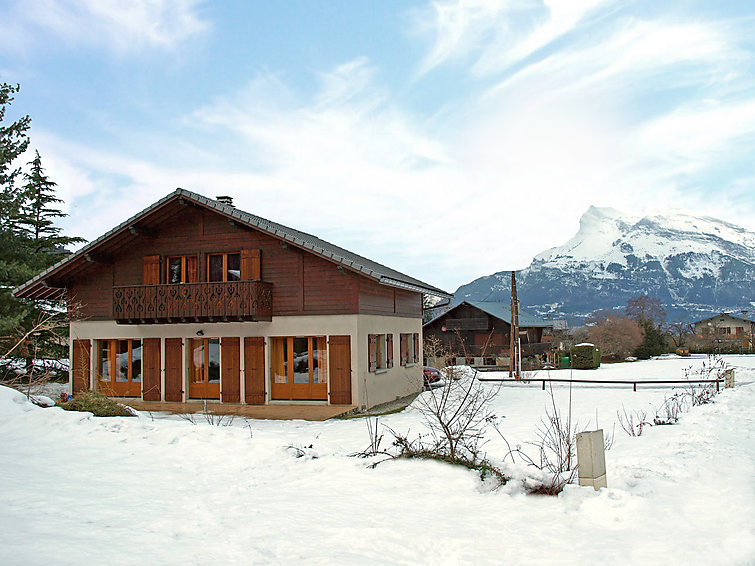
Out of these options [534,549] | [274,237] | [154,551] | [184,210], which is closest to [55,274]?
[184,210]

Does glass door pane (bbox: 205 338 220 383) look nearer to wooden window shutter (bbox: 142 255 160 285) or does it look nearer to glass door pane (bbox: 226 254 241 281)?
glass door pane (bbox: 226 254 241 281)

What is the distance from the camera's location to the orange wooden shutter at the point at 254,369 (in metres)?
17.5

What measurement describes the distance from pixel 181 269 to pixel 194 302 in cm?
179

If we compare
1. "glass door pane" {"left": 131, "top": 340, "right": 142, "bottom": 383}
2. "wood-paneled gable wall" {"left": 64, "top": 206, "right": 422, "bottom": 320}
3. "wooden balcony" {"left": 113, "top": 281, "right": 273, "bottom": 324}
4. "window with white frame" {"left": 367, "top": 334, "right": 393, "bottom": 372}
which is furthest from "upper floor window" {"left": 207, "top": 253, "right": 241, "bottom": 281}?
"window with white frame" {"left": 367, "top": 334, "right": 393, "bottom": 372}

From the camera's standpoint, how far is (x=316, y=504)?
6.52m

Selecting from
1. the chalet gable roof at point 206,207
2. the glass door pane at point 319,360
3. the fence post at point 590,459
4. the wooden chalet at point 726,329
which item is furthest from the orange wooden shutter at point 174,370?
the wooden chalet at point 726,329

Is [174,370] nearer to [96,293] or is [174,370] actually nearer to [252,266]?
[96,293]

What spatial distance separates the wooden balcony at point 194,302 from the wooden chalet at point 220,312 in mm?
32

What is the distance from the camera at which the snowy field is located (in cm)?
507

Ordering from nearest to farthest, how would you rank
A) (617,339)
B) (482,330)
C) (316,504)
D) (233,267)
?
(316,504) → (233,267) → (482,330) → (617,339)

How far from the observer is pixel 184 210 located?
18656mm

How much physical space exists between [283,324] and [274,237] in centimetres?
251

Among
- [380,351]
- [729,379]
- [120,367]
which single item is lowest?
[729,379]

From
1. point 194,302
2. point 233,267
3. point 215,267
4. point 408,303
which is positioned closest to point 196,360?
point 194,302
